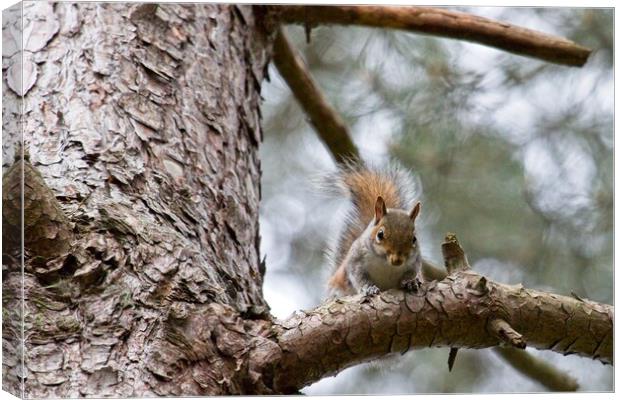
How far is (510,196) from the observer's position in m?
2.63

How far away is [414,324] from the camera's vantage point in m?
1.72

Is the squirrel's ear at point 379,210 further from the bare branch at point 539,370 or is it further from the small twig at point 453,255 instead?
the bare branch at point 539,370

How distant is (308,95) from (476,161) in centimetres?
57

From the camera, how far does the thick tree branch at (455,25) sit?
2.55 m

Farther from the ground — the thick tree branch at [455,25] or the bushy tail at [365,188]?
the thick tree branch at [455,25]

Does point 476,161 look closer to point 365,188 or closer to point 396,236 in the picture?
point 365,188

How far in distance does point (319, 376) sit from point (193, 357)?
27cm

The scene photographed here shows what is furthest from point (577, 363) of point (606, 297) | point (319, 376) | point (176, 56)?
point (176, 56)

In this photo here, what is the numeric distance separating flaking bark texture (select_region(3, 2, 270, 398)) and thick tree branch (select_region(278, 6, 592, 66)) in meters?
0.23

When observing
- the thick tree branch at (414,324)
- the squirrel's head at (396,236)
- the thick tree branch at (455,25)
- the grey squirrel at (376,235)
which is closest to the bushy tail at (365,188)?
the grey squirrel at (376,235)

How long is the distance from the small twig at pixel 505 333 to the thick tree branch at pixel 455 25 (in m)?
1.13

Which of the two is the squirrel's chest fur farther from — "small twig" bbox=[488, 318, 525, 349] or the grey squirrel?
"small twig" bbox=[488, 318, 525, 349]

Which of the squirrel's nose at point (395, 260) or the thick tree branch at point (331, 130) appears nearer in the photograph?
the squirrel's nose at point (395, 260)

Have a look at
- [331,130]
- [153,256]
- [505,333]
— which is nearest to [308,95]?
[331,130]
